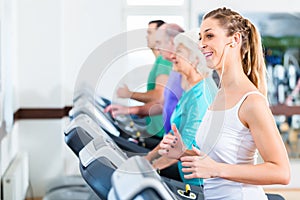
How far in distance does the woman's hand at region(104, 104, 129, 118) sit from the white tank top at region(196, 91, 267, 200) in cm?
226

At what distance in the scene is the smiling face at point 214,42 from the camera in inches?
71.2

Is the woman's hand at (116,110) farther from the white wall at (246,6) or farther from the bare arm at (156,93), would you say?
the white wall at (246,6)

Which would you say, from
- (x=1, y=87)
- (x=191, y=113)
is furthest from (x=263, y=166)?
(x=1, y=87)

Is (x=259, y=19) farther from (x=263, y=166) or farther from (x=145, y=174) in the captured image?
(x=145, y=174)

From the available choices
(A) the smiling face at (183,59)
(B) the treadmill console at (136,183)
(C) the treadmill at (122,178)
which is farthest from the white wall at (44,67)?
(B) the treadmill console at (136,183)

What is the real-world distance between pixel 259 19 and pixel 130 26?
108 centimetres

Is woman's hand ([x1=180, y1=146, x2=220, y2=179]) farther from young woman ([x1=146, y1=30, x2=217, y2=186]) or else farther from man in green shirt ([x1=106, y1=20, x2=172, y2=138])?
man in green shirt ([x1=106, y1=20, x2=172, y2=138])

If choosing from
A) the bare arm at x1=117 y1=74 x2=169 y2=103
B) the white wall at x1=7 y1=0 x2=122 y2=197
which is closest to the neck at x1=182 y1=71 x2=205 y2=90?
the bare arm at x1=117 y1=74 x2=169 y2=103

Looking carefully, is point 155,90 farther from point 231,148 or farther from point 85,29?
point 231,148

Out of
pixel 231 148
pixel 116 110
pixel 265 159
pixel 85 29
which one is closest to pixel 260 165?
pixel 265 159

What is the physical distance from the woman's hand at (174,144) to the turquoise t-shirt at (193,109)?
221mm

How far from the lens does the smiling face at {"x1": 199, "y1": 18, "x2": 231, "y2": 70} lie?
1.81m

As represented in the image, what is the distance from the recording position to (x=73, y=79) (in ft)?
16.5

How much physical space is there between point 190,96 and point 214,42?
0.70 meters
